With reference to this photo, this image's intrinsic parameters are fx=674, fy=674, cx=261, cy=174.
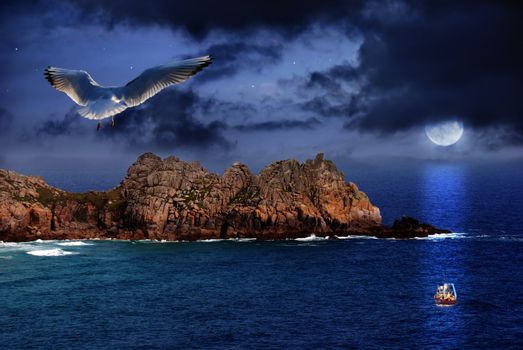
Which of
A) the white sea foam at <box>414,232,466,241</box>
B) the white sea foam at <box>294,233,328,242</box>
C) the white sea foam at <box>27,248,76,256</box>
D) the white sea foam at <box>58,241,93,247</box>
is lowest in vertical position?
the white sea foam at <box>27,248,76,256</box>

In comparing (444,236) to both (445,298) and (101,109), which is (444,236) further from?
(101,109)

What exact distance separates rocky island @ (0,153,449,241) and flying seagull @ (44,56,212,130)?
12535cm

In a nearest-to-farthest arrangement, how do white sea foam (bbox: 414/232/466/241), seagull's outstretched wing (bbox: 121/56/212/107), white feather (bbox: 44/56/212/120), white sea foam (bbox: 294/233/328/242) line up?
seagull's outstretched wing (bbox: 121/56/212/107)
white feather (bbox: 44/56/212/120)
white sea foam (bbox: 294/233/328/242)
white sea foam (bbox: 414/232/466/241)

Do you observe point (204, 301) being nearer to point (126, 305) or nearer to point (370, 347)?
point (126, 305)

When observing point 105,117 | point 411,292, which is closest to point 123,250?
point 411,292

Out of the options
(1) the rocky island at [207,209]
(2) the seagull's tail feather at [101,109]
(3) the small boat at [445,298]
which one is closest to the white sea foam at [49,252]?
(1) the rocky island at [207,209]

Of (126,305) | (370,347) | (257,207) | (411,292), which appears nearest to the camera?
(370,347)

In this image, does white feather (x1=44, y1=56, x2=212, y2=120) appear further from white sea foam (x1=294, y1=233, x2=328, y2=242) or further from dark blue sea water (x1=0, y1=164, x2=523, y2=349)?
white sea foam (x1=294, y1=233, x2=328, y2=242)

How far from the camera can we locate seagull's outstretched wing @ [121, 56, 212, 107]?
50.9 feet

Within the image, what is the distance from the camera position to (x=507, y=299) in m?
92.6

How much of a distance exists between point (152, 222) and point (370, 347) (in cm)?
8394

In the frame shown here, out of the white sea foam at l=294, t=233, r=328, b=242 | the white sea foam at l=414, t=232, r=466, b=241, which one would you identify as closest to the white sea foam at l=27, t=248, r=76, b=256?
the white sea foam at l=294, t=233, r=328, b=242

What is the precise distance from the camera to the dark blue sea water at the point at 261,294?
242ft

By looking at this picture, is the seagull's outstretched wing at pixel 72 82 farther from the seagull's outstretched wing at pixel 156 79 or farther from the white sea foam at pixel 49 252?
the white sea foam at pixel 49 252
